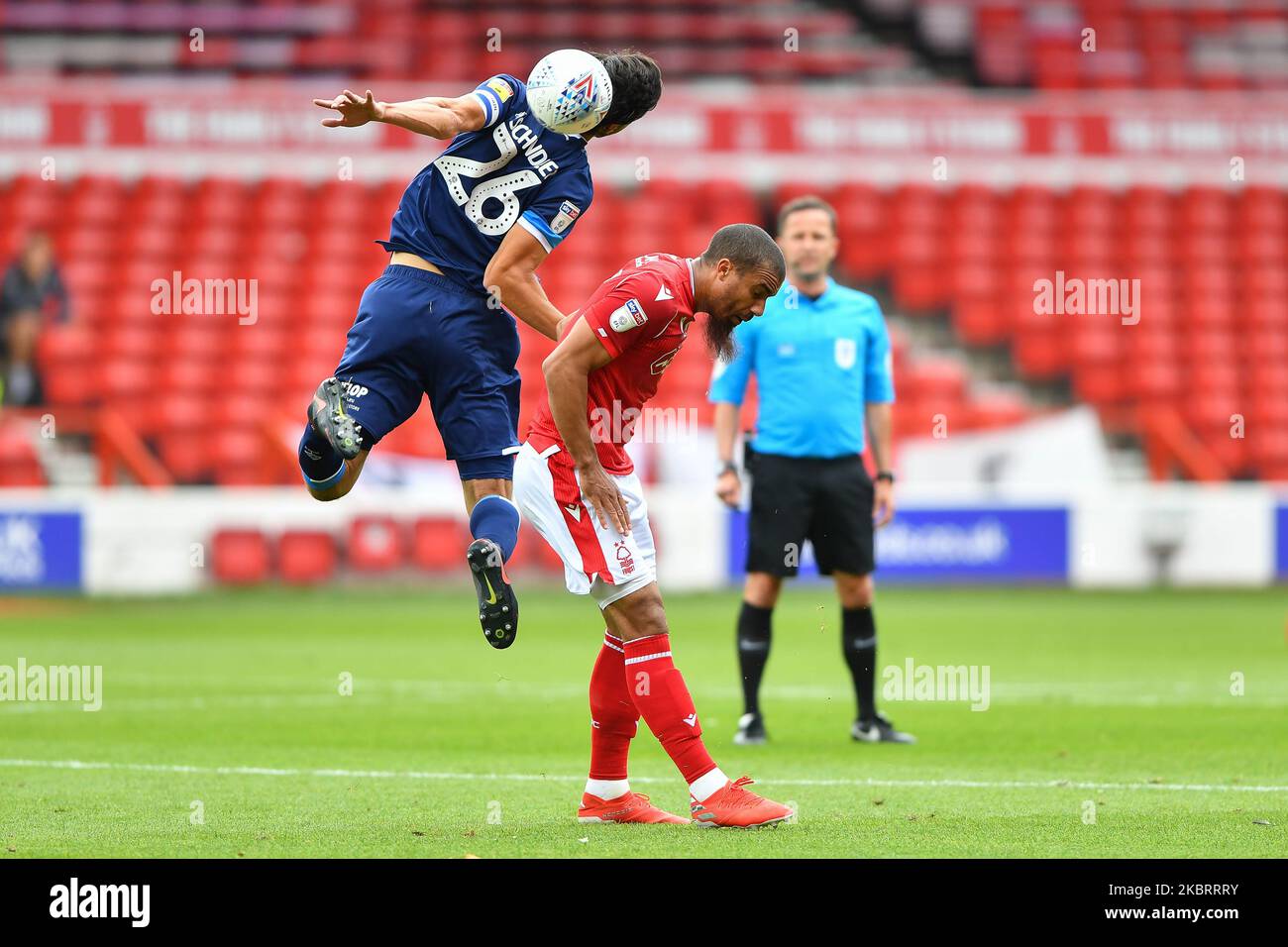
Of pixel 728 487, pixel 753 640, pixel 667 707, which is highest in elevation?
pixel 728 487

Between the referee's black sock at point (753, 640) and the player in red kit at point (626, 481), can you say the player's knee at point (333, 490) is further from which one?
the referee's black sock at point (753, 640)

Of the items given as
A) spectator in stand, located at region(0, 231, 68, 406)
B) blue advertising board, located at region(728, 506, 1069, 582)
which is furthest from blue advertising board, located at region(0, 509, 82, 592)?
blue advertising board, located at region(728, 506, 1069, 582)

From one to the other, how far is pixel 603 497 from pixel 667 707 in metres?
0.72

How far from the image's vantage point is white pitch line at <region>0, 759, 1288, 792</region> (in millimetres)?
6680

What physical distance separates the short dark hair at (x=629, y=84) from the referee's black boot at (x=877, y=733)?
130 inches

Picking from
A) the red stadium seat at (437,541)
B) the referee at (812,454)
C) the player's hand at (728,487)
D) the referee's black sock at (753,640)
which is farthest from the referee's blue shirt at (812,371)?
the red stadium seat at (437,541)

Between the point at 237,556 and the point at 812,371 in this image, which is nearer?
the point at 812,371

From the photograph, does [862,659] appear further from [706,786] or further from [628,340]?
[628,340]

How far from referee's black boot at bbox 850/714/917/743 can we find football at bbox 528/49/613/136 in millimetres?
3394

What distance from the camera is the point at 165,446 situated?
1933 cm

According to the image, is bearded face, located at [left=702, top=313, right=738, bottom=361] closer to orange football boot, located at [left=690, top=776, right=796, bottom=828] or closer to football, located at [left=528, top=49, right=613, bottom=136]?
football, located at [left=528, top=49, right=613, bottom=136]

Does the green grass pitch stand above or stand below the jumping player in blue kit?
below

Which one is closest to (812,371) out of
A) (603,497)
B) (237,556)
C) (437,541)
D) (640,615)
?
(640,615)

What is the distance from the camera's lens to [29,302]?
19.1m
